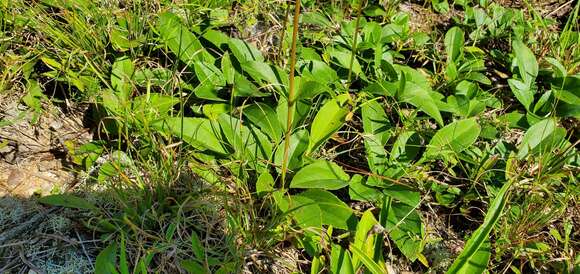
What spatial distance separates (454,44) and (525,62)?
0.24 meters

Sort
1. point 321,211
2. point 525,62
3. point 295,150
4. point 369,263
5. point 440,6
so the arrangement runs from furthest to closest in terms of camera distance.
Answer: point 440,6, point 525,62, point 295,150, point 321,211, point 369,263

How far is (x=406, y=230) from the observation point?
5.22ft

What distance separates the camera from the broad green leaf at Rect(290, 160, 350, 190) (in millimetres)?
1598

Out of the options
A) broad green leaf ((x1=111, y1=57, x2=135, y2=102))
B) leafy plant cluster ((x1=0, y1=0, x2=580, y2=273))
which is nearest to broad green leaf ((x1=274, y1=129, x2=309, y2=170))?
leafy plant cluster ((x1=0, y1=0, x2=580, y2=273))

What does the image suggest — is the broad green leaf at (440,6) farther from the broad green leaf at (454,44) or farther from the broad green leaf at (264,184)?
the broad green leaf at (264,184)

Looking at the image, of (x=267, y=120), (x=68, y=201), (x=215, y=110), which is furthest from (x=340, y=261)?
(x=68, y=201)

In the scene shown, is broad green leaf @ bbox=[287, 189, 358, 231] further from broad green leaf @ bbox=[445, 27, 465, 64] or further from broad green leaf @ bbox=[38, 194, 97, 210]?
broad green leaf @ bbox=[445, 27, 465, 64]

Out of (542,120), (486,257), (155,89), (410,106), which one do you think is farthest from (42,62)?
(542,120)

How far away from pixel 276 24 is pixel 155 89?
49cm

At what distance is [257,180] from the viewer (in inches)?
63.9

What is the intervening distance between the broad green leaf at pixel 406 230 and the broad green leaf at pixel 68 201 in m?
0.77

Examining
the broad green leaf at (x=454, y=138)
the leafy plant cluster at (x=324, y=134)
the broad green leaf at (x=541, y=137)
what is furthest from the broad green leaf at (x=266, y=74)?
the broad green leaf at (x=541, y=137)

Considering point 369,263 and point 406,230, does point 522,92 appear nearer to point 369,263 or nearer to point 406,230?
point 406,230

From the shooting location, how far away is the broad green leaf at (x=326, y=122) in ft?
5.56
